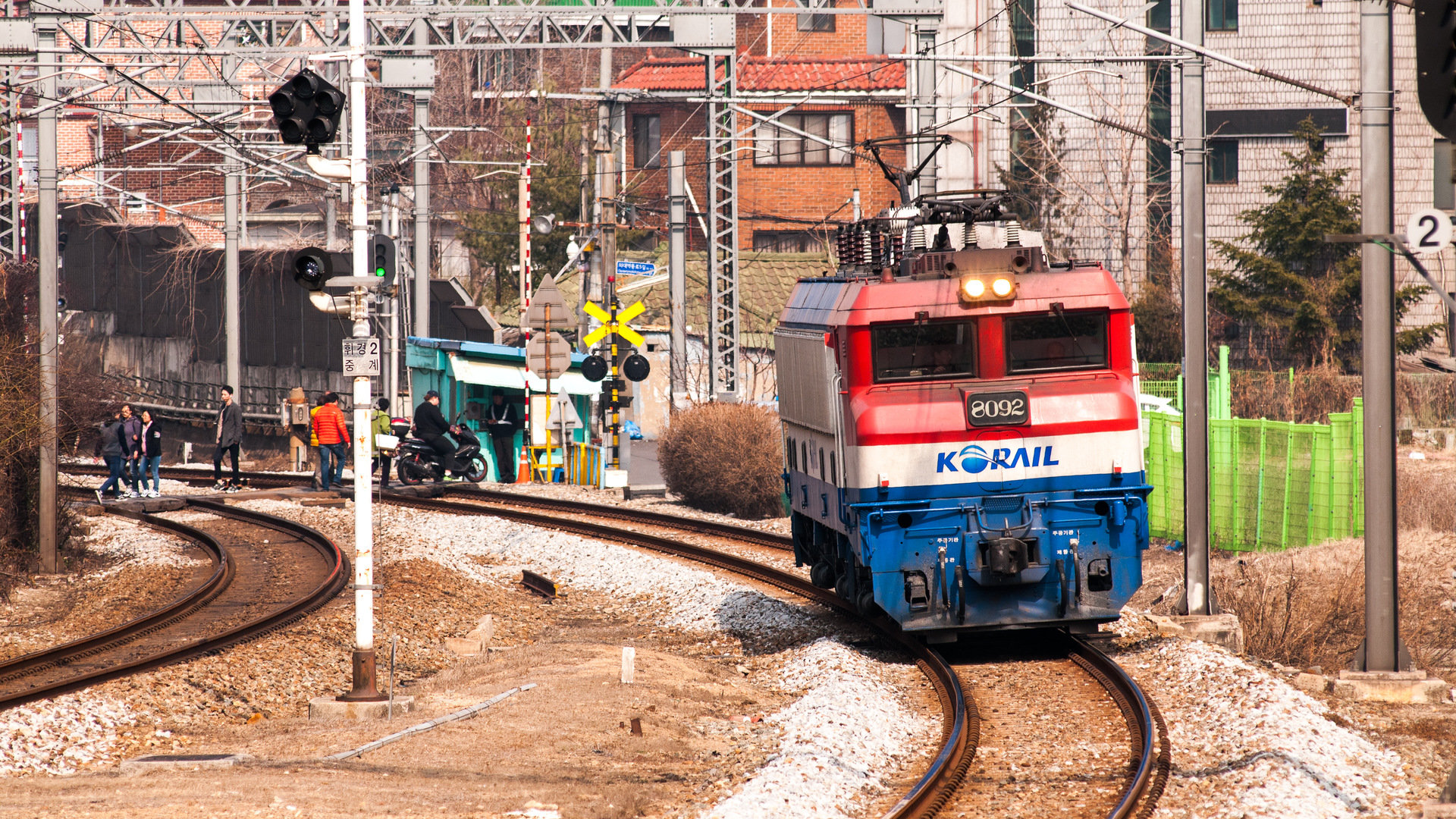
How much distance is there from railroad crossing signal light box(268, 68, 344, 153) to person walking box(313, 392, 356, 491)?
14.5 metres

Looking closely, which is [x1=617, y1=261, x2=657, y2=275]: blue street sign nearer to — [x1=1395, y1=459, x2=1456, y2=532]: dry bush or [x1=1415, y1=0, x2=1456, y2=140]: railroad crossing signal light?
[x1=1395, y1=459, x2=1456, y2=532]: dry bush

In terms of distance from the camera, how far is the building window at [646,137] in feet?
187

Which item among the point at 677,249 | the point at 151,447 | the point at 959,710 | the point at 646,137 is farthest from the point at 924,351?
the point at 646,137

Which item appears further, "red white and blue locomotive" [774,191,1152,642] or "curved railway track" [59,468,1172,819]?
"red white and blue locomotive" [774,191,1152,642]

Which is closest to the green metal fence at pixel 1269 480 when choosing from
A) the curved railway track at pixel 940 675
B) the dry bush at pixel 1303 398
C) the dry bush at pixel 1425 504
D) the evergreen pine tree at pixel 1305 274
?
the dry bush at pixel 1425 504

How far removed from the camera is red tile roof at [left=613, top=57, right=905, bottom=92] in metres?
54.6

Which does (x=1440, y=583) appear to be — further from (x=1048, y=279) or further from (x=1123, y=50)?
(x=1123, y=50)

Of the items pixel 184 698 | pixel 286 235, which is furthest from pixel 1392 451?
pixel 286 235

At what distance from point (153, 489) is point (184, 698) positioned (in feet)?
54.1

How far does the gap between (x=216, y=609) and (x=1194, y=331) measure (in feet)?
34.9

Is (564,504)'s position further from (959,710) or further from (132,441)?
(959,710)

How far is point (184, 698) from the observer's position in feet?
40.1

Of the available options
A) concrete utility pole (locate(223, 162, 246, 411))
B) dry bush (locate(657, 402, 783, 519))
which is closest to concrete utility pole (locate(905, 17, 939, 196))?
dry bush (locate(657, 402, 783, 519))

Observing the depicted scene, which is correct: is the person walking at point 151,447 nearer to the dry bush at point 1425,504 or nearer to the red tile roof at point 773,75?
the dry bush at point 1425,504
